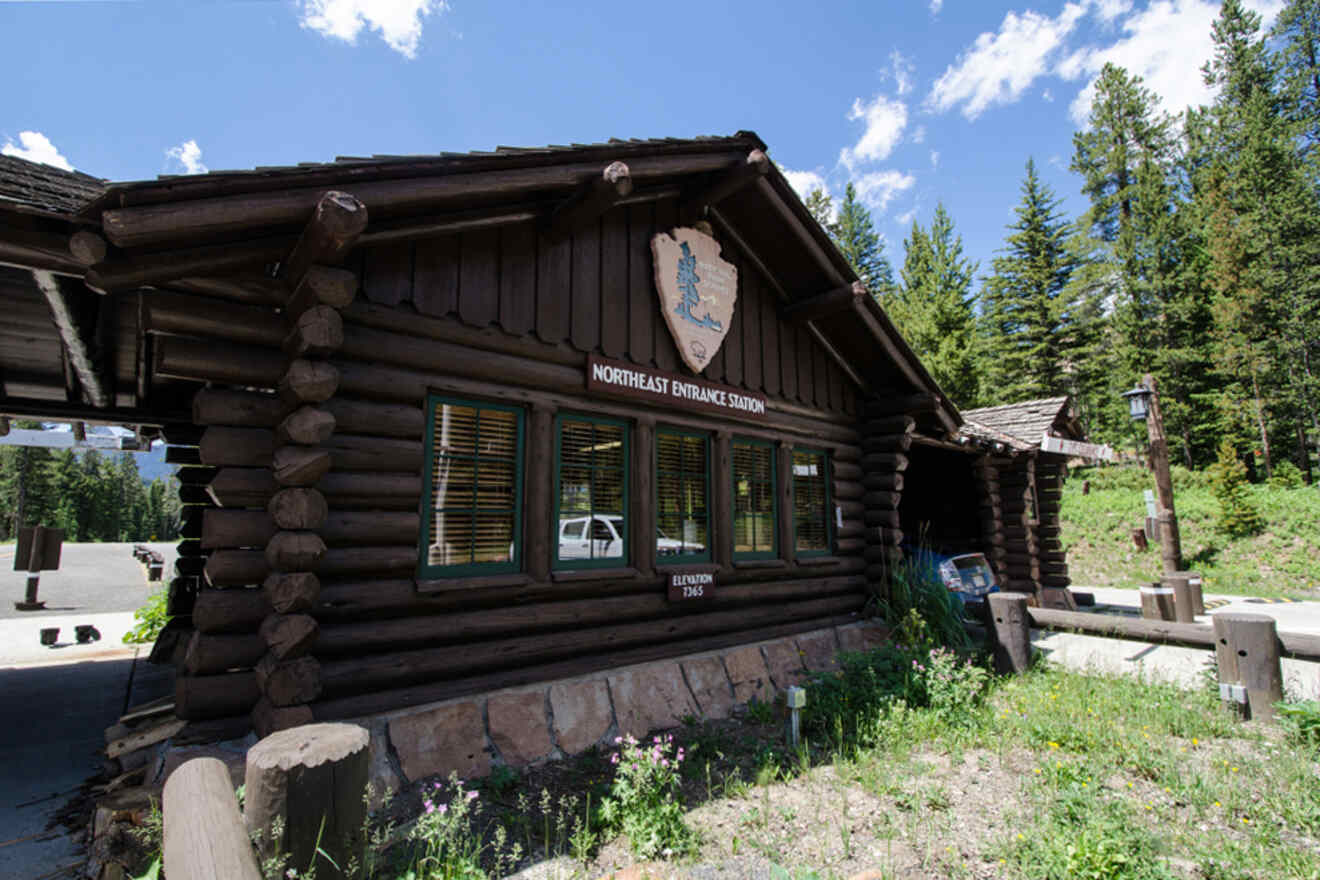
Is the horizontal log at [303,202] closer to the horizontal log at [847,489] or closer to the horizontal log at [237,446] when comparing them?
the horizontal log at [237,446]

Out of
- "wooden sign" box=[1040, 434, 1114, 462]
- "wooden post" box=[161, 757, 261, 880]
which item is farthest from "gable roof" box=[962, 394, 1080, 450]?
"wooden post" box=[161, 757, 261, 880]

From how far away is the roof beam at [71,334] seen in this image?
436 cm

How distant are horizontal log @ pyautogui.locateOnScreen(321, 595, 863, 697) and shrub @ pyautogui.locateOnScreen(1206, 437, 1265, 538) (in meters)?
22.1

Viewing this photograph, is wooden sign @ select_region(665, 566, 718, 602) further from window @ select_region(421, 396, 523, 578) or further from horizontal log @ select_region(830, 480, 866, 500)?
horizontal log @ select_region(830, 480, 866, 500)

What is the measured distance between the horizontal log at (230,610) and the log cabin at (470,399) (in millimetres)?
18

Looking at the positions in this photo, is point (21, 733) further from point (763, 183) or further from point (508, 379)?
point (763, 183)

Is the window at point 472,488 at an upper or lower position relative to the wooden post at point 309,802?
upper

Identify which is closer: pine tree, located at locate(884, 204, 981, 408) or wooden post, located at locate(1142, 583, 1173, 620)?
wooden post, located at locate(1142, 583, 1173, 620)

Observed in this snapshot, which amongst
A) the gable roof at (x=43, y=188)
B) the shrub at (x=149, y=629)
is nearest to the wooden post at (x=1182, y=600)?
the gable roof at (x=43, y=188)

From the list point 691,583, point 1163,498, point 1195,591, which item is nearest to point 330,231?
point 691,583

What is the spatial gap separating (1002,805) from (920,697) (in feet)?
7.29

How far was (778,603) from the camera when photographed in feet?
28.1

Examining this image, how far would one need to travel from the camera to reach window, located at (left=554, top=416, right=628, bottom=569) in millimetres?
6461

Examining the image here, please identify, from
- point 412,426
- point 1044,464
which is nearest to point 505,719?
point 412,426
